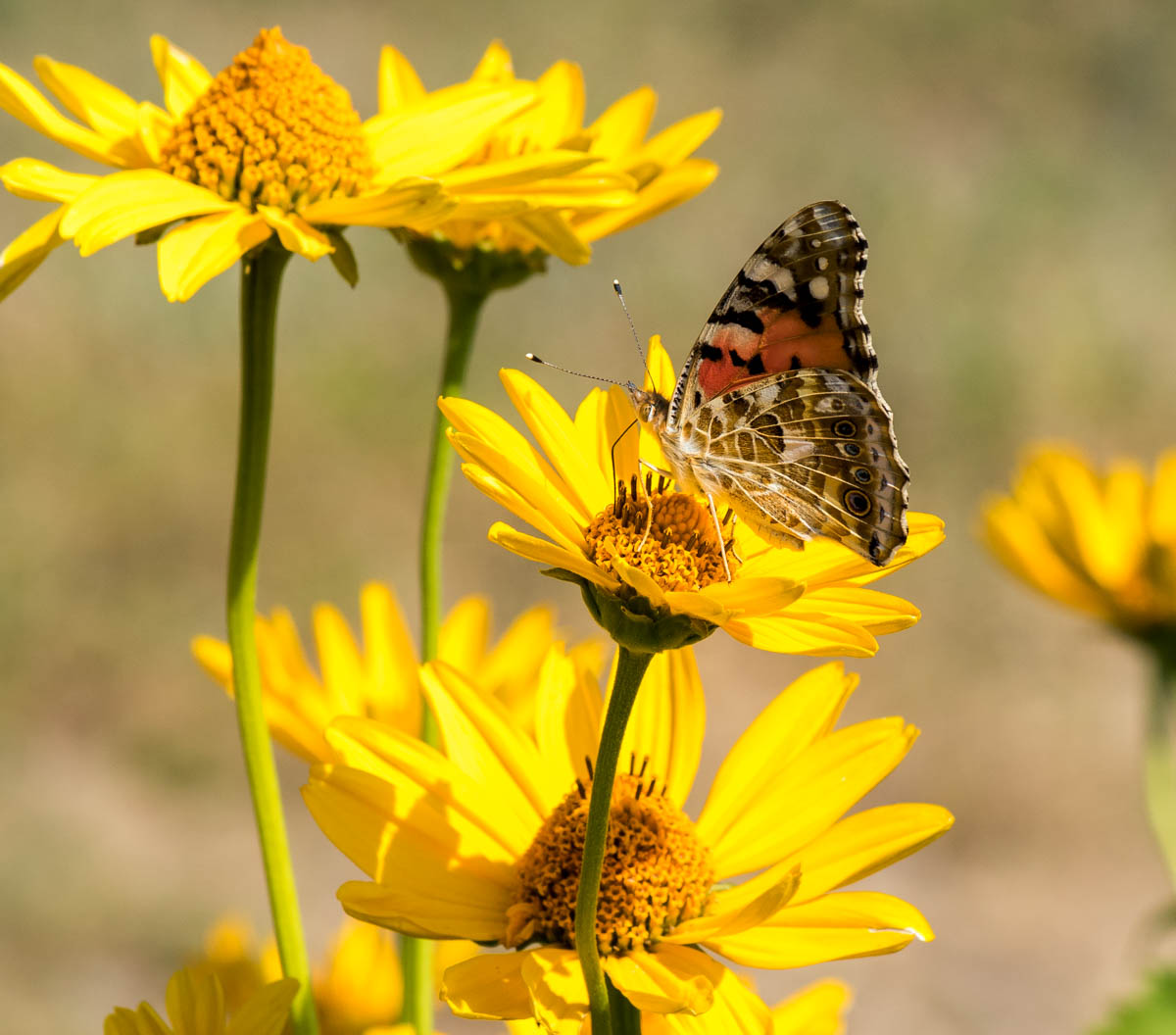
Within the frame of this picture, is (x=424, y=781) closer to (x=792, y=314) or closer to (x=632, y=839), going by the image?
(x=632, y=839)

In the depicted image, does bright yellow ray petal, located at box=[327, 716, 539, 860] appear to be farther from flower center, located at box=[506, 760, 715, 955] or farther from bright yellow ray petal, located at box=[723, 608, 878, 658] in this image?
bright yellow ray petal, located at box=[723, 608, 878, 658]

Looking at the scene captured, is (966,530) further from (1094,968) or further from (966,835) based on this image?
(1094,968)

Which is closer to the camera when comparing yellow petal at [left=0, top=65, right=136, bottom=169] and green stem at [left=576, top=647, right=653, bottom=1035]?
green stem at [left=576, top=647, right=653, bottom=1035]

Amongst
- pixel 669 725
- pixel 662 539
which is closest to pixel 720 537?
pixel 662 539

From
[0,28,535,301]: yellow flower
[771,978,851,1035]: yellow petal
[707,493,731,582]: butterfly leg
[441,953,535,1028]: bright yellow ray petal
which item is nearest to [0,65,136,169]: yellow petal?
[0,28,535,301]: yellow flower

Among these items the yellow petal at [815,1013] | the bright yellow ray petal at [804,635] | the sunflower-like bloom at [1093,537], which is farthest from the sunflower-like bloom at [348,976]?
the sunflower-like bloom at [1093,537]

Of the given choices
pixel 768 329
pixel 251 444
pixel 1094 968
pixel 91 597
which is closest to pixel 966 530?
pixel 1094 968
